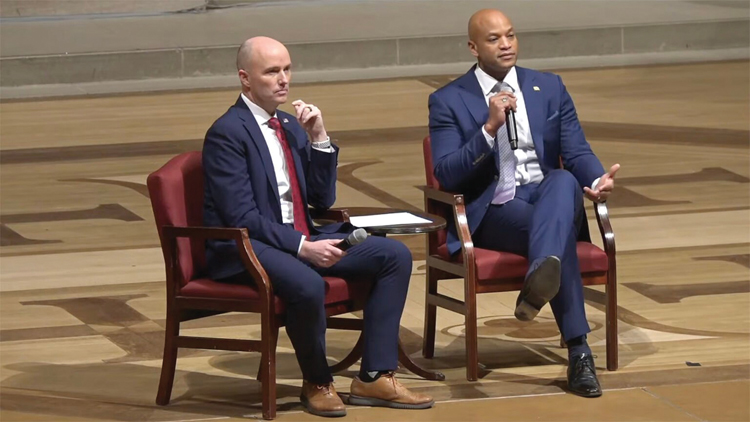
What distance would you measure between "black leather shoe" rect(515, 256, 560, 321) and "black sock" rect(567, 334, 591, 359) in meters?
0.26

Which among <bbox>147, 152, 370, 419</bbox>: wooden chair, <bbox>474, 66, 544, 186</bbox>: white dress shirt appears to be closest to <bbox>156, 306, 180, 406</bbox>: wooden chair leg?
<bbox>147, 152, 370, 419</bbox>: wooden chair

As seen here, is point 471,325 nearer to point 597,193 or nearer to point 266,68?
point 597,193

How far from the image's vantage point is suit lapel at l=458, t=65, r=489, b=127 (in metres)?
5.45

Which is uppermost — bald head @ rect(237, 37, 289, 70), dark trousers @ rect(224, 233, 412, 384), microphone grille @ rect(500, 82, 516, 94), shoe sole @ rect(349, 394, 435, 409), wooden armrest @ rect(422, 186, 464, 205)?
bald head @ rect(237, 37, 289, 70)

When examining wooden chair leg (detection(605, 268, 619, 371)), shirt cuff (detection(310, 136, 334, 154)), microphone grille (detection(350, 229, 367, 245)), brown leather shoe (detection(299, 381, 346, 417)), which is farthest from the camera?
wooden chair leg (detection(605, 268, 619, 371))

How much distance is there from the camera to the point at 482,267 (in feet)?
17.0

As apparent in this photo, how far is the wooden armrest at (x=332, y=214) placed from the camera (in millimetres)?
5223

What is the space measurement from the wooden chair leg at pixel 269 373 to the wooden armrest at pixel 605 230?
1.22 metres

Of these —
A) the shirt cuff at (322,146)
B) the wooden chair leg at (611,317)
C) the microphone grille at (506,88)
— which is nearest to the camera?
the shirt cuff at (322,146)

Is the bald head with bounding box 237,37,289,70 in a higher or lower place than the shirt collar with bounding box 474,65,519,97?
higher

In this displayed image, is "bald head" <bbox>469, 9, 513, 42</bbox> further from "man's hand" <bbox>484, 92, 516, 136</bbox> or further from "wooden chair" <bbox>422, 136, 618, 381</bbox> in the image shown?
"wooden chair" <bbox>422, 136, 618, 381</bbox>

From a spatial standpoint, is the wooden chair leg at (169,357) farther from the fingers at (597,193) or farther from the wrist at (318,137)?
the fingers at (597,193)

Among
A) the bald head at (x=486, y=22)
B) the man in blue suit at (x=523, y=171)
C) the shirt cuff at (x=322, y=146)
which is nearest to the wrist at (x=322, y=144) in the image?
the shirt cuff at (x=322, y=146)

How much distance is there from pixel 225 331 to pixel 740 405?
203cm
